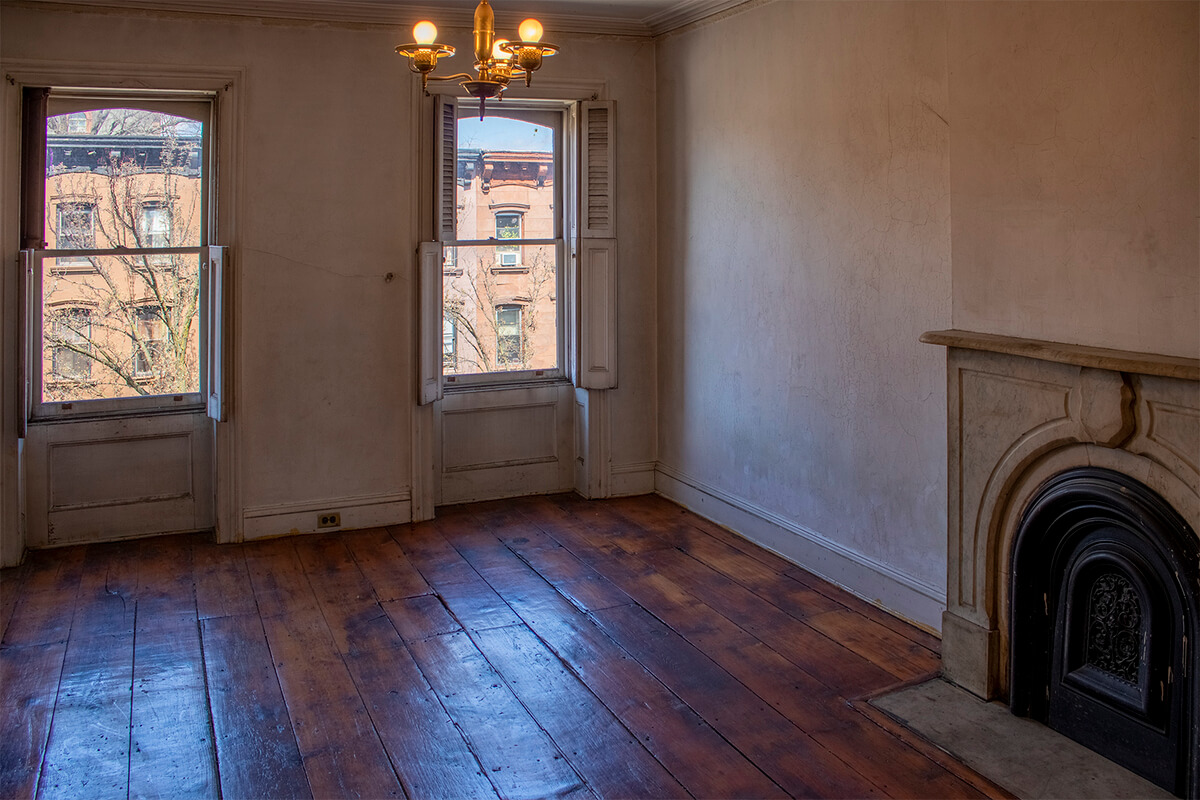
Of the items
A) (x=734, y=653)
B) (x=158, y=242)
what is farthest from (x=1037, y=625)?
(x=158, y=242)

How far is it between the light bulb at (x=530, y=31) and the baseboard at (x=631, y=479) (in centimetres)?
342

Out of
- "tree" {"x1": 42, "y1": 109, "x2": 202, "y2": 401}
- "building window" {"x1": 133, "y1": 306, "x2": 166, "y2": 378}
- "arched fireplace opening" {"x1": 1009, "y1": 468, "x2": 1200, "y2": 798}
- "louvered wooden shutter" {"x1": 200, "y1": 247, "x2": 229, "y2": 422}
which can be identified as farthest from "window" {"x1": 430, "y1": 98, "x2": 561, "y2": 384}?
"arched fireplace opening" {"x1": 1009, "y1": 468, "x2": 1200, "y2": 798}

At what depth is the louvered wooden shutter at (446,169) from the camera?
5.60 m

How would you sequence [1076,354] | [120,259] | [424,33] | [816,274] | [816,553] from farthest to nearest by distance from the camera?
[120,259], [816,553], [816,274], [424,33], [1076,354]

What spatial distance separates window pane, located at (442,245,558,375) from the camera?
601 cm

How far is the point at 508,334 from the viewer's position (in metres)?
6.20

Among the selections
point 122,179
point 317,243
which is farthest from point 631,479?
point 122,179

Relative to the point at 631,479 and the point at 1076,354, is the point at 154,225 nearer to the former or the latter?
the point at 631,479

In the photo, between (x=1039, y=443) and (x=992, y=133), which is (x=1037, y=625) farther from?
(x=992, y=133)

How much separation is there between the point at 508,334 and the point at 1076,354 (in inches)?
148

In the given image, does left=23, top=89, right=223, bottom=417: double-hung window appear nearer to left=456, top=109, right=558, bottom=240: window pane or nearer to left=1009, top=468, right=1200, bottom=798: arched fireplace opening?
left=456, top=109, right=558, bottom=240: window pane

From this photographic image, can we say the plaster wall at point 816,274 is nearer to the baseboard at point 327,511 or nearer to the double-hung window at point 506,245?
the double-hung window at point 506,245

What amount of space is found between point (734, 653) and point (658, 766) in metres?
0.91

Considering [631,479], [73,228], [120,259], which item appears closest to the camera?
[73,228]
